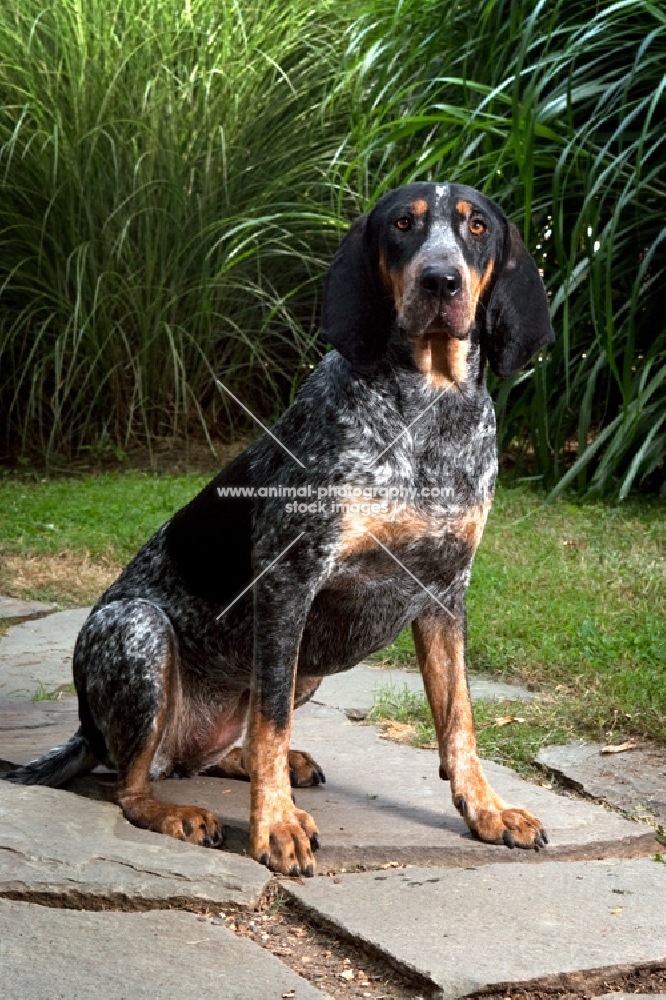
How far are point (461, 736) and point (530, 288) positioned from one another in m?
1.05

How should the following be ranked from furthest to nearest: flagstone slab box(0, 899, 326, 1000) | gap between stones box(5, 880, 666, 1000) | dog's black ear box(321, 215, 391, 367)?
dog's black ear box(321, 215, 391, 367) < gap between stones box(5, 880, 666, 1000) < flagstone slab box(0, 899, 326, 1000)

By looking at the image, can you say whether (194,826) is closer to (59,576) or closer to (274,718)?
(274,718)

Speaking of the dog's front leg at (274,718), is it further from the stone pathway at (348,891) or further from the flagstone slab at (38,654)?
the flagstone slab at (38,654)

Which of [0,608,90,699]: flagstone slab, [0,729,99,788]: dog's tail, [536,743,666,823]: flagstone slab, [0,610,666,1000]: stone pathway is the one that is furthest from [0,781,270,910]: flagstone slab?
[0,608,90,699]: flagstone slab

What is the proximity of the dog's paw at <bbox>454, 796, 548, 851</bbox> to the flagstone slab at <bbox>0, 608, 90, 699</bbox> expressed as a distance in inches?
69.7

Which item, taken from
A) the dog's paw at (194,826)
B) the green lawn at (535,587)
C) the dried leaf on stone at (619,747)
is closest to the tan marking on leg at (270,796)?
the dog's paw at (194,826)

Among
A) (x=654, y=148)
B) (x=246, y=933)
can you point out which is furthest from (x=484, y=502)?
(x=654, y=148)

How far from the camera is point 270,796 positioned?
2947 mm

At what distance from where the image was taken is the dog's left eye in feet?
9.75

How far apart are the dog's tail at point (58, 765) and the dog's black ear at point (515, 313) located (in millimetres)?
1371

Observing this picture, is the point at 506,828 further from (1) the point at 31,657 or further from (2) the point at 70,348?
(2) the point at 70,348

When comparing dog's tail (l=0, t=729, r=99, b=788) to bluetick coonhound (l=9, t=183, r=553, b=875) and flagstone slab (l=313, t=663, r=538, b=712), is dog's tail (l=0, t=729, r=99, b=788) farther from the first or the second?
flagstone slab (l=313, t=663, r=538, b=712)

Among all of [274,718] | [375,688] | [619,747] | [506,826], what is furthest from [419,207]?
[375,688]

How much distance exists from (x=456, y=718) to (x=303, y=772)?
46 centimetres
